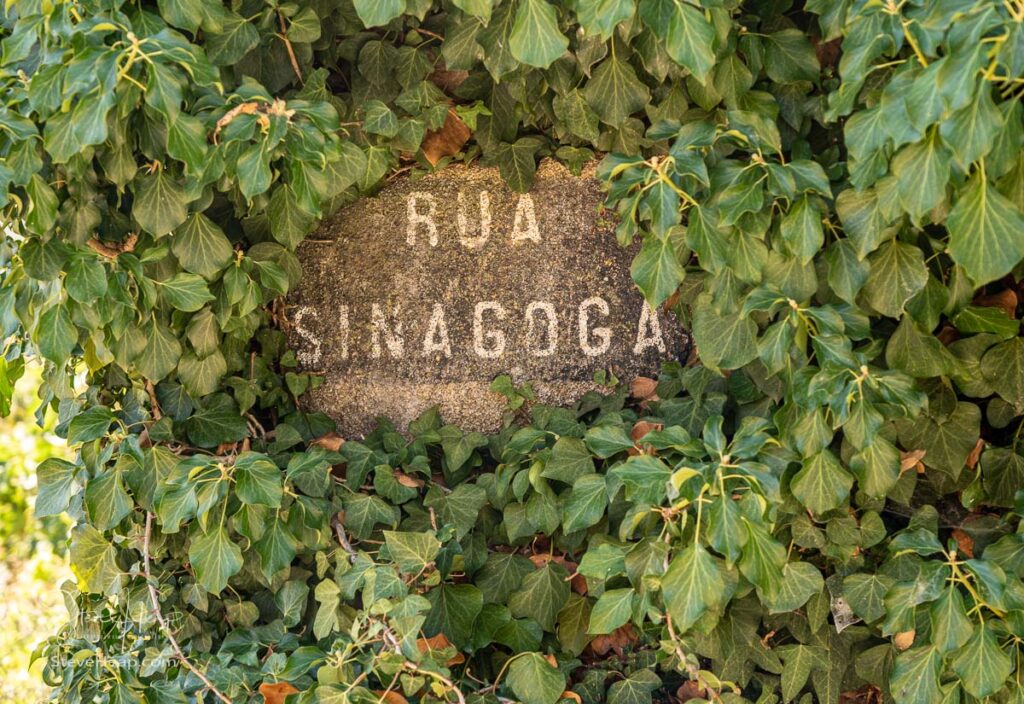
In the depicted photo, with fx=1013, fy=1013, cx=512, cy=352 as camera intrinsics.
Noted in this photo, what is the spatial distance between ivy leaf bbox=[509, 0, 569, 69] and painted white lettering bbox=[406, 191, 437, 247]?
0.70 m

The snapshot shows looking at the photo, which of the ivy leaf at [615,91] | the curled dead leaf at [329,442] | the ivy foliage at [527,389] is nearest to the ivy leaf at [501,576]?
the ivy foliage at [527,389]

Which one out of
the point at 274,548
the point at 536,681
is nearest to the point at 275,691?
the point at 274,548

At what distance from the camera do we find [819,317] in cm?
169

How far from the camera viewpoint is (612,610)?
185 centimetres

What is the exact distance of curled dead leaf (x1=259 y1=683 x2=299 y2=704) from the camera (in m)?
2.02

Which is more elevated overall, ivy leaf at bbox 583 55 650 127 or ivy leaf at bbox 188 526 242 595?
ivy leaf at bbox 583 55 650 127

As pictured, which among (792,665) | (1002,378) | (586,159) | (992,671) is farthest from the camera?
(586,159)

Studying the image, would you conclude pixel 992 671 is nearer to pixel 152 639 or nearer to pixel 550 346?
pixel 550 346

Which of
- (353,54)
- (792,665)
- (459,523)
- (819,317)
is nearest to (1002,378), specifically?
(819,317)

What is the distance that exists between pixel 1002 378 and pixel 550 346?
3.06 feet

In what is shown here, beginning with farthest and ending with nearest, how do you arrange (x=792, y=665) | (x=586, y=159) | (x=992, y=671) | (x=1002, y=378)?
(x=586, y=159) → (x=792, y=665) → (x=1002, y=378) → (x=992, y=671)

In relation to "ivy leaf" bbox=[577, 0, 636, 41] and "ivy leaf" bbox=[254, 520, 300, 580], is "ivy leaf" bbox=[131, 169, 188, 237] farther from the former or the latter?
"ivy leaf" bbox=[577, 0, 636, 41]

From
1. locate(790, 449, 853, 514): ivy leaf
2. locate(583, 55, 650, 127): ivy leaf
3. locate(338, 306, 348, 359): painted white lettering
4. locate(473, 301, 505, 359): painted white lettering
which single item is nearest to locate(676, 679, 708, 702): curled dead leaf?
locate(790, 449, 853, 514): ivy leaf

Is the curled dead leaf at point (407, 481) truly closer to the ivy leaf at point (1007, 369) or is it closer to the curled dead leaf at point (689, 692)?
the curled dead leaf at point (689, 692)
